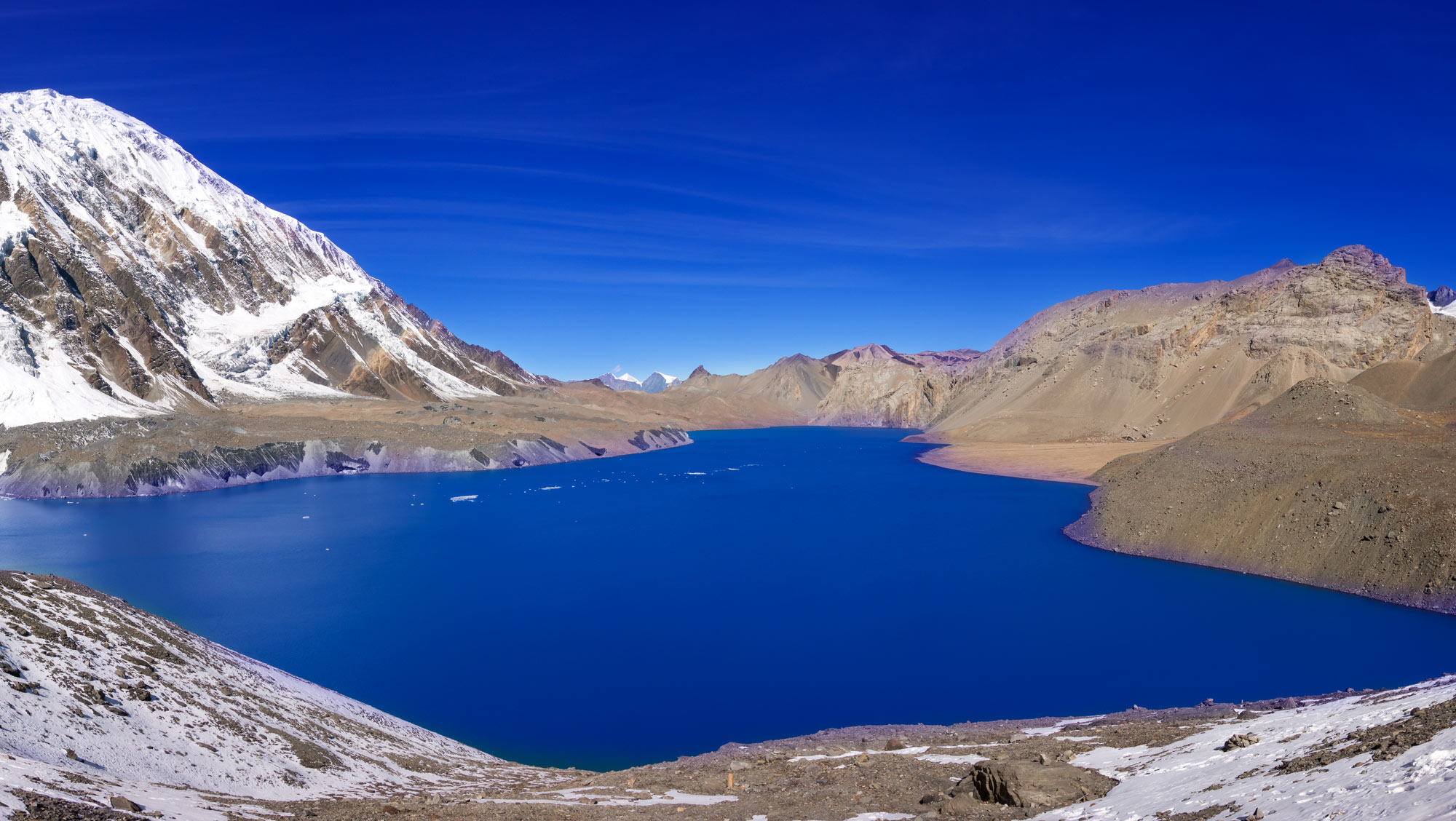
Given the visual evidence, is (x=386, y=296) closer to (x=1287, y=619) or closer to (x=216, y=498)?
(x=216, y=498)

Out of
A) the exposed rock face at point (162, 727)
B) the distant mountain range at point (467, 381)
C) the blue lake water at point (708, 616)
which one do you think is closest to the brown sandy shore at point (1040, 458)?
the distant mountain range at point (467, 381)

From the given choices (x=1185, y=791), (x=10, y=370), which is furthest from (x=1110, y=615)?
(x=10, y=370)

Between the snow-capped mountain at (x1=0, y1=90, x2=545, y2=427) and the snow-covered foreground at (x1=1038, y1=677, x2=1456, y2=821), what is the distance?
88.9 meters

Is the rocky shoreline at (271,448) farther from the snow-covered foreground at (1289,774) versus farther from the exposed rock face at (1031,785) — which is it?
the snow-covered foreground at (1289,774)

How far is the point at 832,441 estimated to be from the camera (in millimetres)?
129750

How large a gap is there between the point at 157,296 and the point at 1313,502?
470 feet

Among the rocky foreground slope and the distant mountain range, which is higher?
the distant mountain range

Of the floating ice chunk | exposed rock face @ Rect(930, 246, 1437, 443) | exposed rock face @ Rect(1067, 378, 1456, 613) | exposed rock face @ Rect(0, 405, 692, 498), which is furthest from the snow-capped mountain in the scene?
exposed rock face @ Rect(930, 246, 1437, 443)

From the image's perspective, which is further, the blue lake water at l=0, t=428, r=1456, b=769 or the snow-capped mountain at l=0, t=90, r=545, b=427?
the snow-capped mountain at l=0, t=90, r=545, b=427

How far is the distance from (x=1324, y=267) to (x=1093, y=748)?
98088 millimetres

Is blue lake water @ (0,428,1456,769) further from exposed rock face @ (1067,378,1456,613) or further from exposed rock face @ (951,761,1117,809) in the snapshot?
exposed rock face @ (951,761,1117,809)

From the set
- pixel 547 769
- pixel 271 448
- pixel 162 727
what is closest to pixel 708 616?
pixel 547 769

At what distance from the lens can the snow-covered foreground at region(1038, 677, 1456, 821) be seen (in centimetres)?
626

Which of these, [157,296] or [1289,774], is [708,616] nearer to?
[1289,774]
